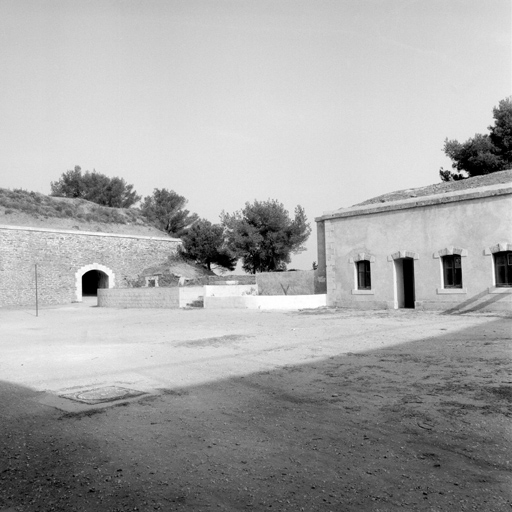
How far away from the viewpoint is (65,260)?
107 feet

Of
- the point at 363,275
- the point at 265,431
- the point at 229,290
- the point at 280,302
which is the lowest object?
the point at 265,431

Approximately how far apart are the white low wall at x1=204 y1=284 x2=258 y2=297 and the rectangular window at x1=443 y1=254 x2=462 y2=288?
931 cm

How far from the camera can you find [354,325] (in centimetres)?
1339

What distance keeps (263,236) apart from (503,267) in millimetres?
22485

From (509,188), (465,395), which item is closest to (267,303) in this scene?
(509,188)

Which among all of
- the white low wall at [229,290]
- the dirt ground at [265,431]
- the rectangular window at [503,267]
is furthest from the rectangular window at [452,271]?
the white low wall at [229,290]

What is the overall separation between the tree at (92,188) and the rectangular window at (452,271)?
42606mm

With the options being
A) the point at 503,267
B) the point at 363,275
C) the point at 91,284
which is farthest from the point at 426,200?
the point at 91,284

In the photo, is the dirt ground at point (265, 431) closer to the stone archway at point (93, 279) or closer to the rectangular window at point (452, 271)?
the rectangular window at point (452, 271)

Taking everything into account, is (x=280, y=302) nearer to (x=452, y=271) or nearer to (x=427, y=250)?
(x=427, y=250)

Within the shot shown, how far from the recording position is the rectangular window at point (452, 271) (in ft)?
55.8

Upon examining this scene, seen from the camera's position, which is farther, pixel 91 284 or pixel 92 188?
pixel 92 188

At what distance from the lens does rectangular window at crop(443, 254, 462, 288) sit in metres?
17.0

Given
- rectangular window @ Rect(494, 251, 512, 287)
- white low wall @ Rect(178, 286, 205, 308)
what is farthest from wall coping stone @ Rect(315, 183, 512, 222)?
white low wall @ Rect(178, 286, 205, 308)
